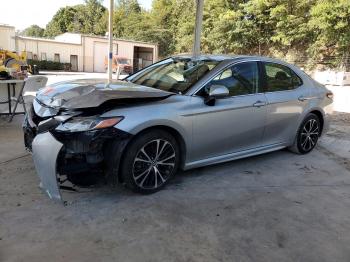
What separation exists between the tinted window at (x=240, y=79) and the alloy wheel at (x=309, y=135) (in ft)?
4.51

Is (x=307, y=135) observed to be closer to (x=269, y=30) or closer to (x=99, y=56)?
(x=269, y=30)

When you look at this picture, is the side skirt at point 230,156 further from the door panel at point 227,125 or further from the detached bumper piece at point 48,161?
the detached bumper piece at point 48,161

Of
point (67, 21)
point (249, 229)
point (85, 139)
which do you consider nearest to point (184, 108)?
point (85, 139)

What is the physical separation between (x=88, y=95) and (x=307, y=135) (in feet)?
11.6

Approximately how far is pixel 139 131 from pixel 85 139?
0.53 metres

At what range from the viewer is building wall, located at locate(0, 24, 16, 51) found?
36.1m

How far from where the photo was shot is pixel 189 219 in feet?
11.3

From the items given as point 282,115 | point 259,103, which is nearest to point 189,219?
point 259,103

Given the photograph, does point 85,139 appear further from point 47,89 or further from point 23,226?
point 47,89

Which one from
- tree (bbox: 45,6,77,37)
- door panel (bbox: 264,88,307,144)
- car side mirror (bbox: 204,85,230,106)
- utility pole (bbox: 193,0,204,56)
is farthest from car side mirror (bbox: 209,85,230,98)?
tree (bbox: 45,6,77,37)

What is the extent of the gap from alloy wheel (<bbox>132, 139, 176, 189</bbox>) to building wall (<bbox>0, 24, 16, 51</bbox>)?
1459 inches

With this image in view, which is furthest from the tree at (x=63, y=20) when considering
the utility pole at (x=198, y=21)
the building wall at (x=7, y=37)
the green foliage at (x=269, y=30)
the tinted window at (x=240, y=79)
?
the tinted window at (x=240, y=79)

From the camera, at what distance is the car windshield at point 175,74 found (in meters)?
4.35

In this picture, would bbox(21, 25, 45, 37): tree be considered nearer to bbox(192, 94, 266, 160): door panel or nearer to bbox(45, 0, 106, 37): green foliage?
bbox(45, 0, 106, 37): green foliage
